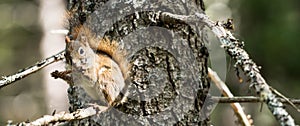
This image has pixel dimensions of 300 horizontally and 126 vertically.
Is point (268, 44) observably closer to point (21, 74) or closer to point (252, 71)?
point (21, 74)

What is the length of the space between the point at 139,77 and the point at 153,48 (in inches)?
2.3

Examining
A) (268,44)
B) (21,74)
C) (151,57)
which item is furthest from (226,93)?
(268,44)

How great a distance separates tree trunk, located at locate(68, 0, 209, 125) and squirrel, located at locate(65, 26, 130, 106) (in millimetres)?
13

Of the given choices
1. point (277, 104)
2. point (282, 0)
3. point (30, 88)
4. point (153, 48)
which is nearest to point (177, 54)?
point (153, 48)

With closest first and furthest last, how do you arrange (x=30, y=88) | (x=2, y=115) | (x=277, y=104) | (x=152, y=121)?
1. (x=277, y=104)
2. (x=152, y=121)
3. (x=2, y=115)
4. (x=30, y=88)

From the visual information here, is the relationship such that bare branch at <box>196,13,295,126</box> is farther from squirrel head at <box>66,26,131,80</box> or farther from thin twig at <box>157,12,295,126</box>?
squirrel head at <box>66,26,131,80</box>

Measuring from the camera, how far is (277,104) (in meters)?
0.80

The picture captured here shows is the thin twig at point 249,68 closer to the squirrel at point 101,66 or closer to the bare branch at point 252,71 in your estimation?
the bare branch at point 252,71

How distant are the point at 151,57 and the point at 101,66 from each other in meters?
0.09

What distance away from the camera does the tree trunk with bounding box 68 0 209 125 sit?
1.09 metres

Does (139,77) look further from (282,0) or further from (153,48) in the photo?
(282,0)

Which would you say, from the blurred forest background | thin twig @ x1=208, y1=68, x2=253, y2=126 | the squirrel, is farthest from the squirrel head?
the blurred forest background

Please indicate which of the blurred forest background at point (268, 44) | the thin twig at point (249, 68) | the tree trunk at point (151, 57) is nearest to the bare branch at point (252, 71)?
the thin twig at point (249, 68)

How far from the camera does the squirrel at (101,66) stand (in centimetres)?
108
